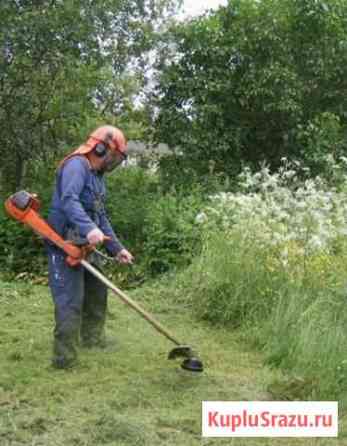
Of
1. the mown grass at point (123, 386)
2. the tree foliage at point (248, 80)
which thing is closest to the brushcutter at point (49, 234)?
the mown grass at point (123, 386)

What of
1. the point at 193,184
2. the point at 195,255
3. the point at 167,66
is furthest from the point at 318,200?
the point at 167,66

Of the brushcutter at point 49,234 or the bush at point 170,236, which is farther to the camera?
the bush at point 170,236

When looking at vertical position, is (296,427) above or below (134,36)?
below

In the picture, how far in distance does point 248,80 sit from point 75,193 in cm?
720

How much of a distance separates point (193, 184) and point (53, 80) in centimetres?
248

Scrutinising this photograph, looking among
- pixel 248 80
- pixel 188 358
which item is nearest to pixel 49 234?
pixel 188 358

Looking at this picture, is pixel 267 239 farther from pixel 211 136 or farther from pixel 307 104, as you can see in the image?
pixel 307 104

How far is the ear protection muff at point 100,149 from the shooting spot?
524 cm

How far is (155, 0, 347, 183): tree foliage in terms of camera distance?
11664 millimetres

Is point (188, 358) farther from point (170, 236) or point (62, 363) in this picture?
point (170, 236)

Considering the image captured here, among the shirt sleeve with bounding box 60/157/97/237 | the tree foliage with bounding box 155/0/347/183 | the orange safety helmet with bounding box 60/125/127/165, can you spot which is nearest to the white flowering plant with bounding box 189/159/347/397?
the shirt sleeve with bounding box 60/157/97/237

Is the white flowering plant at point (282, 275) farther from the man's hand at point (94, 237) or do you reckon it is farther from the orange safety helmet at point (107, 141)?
the orange safety helmet at point (107, 141)

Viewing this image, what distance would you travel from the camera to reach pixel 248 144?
12.5m

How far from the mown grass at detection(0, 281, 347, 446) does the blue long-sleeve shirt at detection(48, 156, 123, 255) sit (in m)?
0.96
